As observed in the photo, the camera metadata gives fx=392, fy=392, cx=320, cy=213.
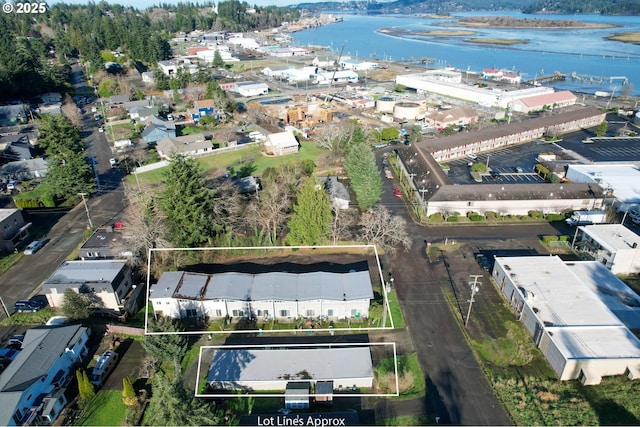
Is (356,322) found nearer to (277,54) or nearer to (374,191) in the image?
(374,191)

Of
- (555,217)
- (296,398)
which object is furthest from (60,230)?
(555,217)

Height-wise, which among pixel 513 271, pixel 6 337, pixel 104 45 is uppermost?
pixel 104 45

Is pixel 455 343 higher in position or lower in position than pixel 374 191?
lower

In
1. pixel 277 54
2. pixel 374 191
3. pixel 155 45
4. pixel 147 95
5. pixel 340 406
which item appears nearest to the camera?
pixel 340 406

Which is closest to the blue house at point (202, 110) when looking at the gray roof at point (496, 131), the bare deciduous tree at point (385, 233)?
the gray roof at point (496, 131)

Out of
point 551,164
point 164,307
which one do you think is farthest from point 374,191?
point 551,164

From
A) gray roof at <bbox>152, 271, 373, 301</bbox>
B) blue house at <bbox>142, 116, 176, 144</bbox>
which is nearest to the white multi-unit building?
gray roof at <bbox>152, 271, 373, 301</bbox>
